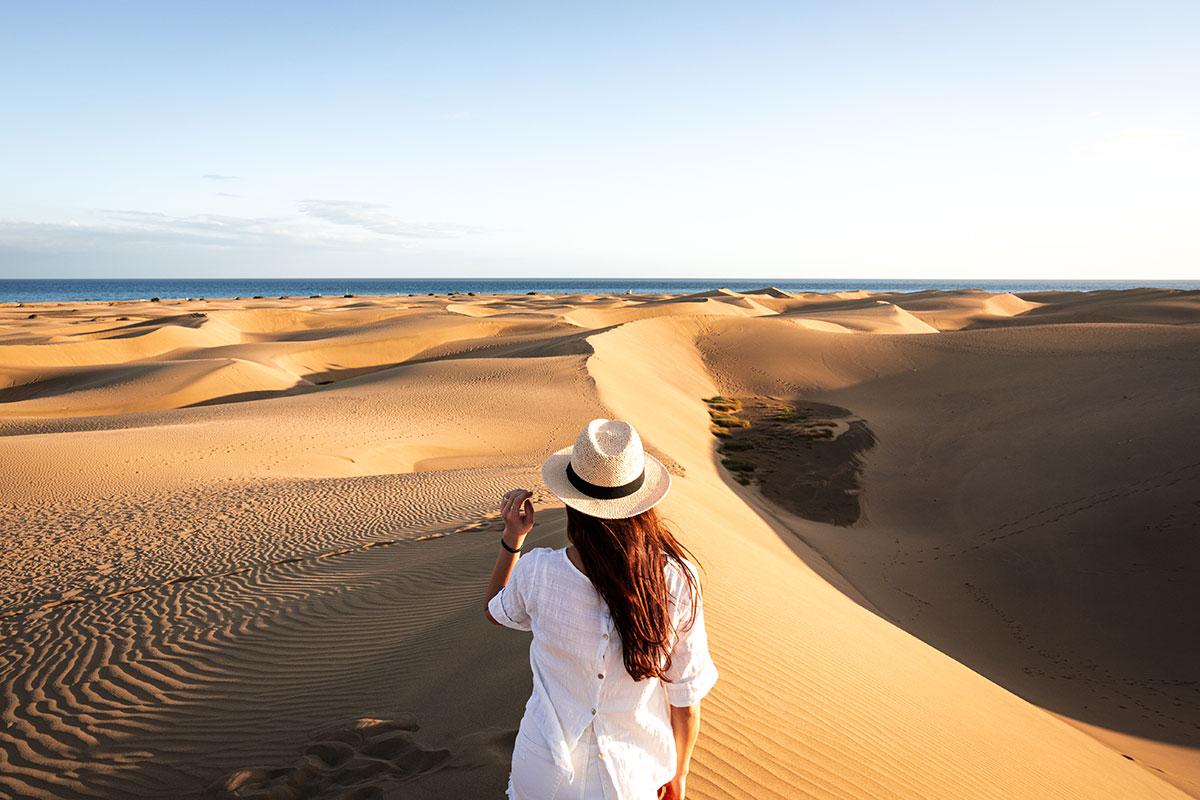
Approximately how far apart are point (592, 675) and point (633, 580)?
12.8 inches

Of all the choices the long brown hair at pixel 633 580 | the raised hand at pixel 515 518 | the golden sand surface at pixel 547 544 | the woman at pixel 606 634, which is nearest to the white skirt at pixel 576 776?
the woman at pixel 606 634

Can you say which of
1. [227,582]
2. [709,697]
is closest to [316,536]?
[227,582]

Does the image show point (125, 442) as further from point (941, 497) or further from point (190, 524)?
point (941, 497)

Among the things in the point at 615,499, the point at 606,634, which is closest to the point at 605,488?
the point at 615,499

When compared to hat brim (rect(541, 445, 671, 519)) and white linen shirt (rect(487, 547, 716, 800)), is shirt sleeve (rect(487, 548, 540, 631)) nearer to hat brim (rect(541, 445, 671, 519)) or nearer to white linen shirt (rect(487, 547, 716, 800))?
white linen shirt (rect(487, 547, 716, 800))

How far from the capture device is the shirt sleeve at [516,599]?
2.10m

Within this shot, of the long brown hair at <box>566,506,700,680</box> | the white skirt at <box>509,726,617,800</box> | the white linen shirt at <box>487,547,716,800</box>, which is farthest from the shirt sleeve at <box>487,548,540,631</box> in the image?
the white skirt at <box>509,726,617,800</box>

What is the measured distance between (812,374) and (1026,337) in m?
7.41

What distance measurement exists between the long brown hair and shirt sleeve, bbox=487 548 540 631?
182mm

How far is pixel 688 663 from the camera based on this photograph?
2.09m

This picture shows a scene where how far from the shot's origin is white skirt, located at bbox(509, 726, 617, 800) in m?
2.02

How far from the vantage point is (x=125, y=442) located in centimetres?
1286

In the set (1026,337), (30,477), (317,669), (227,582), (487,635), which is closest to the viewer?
(487,635)

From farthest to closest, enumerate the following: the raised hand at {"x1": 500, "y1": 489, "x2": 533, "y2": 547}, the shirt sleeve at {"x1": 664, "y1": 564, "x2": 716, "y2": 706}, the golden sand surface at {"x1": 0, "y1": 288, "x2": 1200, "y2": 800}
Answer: the golden sand surface at {"x1": 0, "y1": 288, "x2": 1200, "y2": 800}
the raised hand at {"x1": 500, "y1": 489, "x2": 533, "y2": 547}
the shirt sleeve at {"x1": 664, "y1": 564, "x2": 716, "y2": 706}
